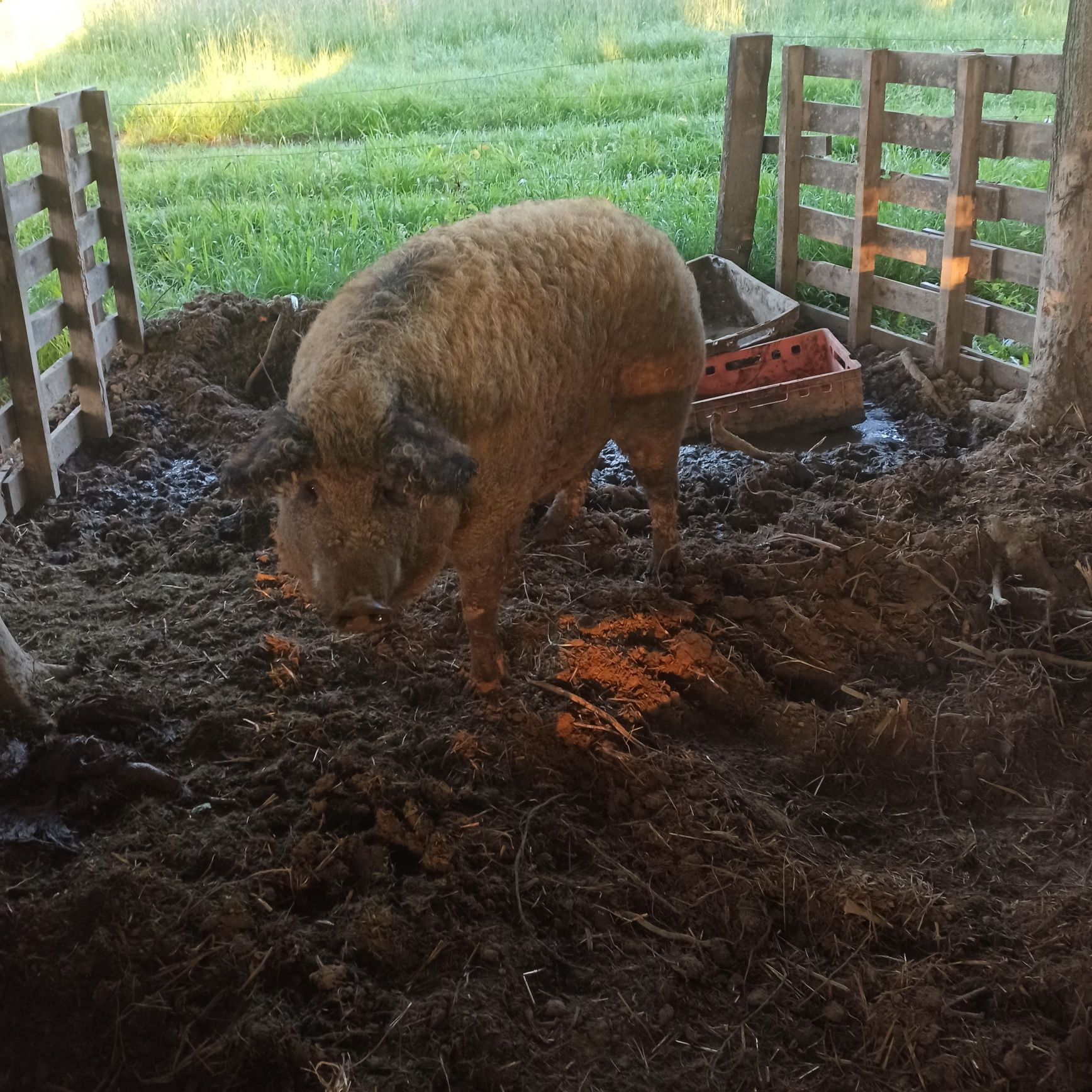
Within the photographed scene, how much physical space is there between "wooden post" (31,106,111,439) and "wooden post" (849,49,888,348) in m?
5.08

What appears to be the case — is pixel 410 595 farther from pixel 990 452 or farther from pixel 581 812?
pixel 990 452

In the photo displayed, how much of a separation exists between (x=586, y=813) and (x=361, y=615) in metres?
1.12

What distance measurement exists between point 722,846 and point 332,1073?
138 cm

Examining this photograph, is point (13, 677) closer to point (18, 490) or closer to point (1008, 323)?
point (18, 490)

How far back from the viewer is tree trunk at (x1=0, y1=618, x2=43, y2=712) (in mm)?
3703

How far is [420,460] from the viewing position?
9.75 feet

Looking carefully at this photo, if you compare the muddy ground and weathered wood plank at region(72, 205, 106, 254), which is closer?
the muddy ground

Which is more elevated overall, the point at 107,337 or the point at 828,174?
the point at 828,174

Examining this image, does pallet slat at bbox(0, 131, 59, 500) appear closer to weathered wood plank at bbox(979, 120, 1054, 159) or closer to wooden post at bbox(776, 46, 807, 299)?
wooden post at bbox(776, 46, 807, 299)

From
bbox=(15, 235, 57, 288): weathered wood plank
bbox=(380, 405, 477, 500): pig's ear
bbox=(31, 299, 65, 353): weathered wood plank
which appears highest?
bbox=(15, 235, 57, 288): weathered wood plank

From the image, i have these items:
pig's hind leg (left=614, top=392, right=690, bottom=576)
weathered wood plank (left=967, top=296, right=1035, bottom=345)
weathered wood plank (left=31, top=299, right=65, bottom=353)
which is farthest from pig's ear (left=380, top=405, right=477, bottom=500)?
weathered wood plank (left=967, top=296, right=1035, bottom=345)

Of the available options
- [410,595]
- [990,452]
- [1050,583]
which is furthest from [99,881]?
[990,452]

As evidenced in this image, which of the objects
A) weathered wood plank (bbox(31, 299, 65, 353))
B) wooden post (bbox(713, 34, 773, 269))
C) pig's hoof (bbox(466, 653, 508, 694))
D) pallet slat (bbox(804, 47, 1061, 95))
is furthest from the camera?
wooden post (bbox(713, 34, 773, 269))

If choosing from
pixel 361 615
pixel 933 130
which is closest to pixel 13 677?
pixel 361 615
